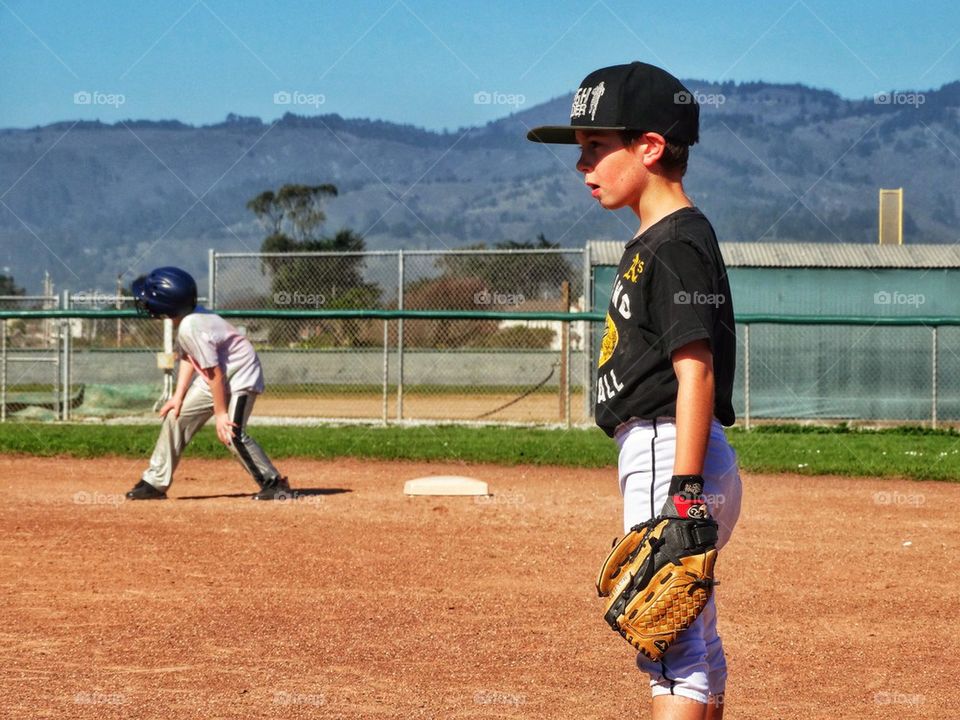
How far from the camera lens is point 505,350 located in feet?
72.4

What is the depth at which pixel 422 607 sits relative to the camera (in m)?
6.07

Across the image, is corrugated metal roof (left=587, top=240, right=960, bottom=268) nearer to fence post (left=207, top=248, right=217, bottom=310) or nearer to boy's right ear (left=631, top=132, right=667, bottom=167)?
fence post (left=207, top=248, right=217, bottom=310)

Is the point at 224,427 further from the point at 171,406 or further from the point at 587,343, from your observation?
the point at 587,343

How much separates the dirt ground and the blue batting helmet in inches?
55.0

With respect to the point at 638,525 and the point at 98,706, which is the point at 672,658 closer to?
the point at 638,525

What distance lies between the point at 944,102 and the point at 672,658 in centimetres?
14657

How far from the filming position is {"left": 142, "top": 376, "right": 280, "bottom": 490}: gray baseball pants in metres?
9.18

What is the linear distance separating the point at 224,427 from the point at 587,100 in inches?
249

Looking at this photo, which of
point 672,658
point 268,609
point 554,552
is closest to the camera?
point 672,658

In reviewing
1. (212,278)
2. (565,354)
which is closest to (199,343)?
(565,354)

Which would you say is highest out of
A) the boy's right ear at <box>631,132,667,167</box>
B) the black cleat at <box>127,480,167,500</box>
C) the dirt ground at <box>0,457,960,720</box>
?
the boy's right ear at <box>631,132,667,167</box>

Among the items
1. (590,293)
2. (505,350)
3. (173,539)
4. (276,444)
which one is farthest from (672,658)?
(505,350)

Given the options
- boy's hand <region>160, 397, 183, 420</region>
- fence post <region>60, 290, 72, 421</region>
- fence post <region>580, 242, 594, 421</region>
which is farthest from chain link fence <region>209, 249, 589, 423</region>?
boy's hand <region>160, 397, 183, 420</region>

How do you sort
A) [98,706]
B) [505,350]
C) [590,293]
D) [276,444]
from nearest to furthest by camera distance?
[98,706] → [276,444] → [590,293] → [505,350]
